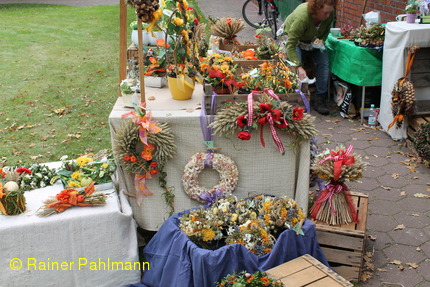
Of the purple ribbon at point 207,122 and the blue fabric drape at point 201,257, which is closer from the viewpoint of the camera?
the blue fabric drape at point 201,257

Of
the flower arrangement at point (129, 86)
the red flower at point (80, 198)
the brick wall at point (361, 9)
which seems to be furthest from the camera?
the brick wall at point (361, 9)

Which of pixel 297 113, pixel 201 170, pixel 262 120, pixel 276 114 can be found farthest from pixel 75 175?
pixel 297 113

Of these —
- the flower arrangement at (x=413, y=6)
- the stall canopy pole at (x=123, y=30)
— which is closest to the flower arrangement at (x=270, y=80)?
the stall canopy pole at (x=123, y=30)

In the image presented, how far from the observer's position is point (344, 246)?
3.46m

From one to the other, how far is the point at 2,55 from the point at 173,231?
8702 millimetres

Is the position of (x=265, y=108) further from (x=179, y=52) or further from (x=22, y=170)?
(x=22, y=170)

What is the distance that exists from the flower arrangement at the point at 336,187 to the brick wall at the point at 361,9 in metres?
3.81

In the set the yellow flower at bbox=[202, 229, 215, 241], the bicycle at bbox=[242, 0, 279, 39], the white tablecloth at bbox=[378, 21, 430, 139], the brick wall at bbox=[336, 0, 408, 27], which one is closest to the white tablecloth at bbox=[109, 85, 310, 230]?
the yellow flower at bbox=[202, 229, 215, 241]

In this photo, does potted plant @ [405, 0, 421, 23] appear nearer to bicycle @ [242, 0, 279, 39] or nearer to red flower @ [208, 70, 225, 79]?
red flower @ [208, 70, 225, 79]

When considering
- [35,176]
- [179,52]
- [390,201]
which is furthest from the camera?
[390,201]

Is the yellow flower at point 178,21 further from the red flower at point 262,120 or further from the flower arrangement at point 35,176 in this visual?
the flower arrangement at point 35,176

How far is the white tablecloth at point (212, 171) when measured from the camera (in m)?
3.58

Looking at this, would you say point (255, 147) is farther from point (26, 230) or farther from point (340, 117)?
point (340, 117)

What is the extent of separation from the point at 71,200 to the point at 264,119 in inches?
57.3
